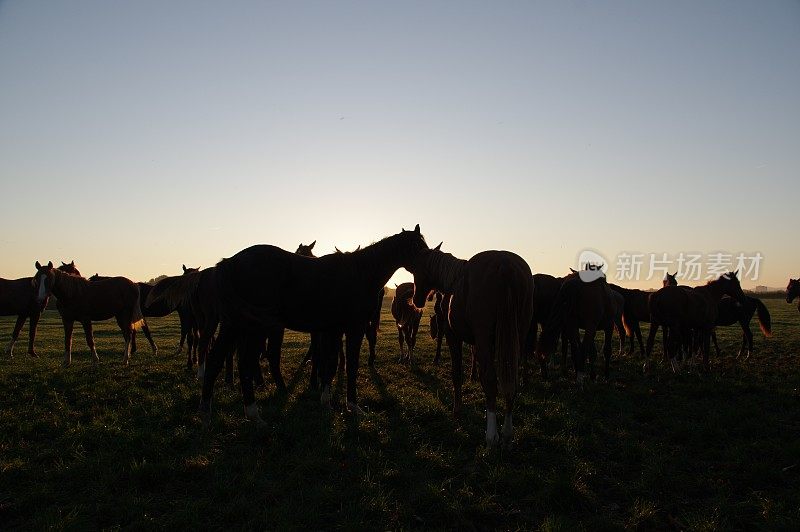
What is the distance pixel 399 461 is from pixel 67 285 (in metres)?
11.9

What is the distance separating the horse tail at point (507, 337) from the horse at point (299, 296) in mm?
2410

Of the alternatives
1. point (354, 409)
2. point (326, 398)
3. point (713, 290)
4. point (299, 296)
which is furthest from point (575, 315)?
point (299, 296)

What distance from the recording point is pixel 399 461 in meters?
5.38

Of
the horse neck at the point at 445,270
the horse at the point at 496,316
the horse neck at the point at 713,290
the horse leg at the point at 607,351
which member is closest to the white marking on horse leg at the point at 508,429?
the horse at the point at 496,316

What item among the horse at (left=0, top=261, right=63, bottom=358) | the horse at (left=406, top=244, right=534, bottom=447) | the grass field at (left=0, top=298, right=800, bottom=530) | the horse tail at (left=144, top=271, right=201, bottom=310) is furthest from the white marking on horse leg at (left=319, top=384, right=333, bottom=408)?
the horse at (left=0, top=261, right=63, bottom=358)

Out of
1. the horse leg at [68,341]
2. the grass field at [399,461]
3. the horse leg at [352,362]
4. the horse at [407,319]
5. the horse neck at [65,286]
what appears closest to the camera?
the grass field at [399,461]

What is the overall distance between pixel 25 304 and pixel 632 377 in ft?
62.0

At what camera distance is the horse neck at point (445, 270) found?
23.9ft

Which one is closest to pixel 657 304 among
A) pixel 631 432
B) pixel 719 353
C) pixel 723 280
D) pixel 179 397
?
pixel 723 280

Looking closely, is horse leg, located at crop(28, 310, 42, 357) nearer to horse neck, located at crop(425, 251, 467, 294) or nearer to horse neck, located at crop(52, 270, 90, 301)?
horse neck, located at crop(52, 270, 90, 301)

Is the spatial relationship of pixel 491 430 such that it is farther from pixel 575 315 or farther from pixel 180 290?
pixel 180 290

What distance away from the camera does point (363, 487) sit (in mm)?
4594

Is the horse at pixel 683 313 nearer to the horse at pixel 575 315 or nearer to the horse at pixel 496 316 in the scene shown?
Answer: the horse at pixel 575 315

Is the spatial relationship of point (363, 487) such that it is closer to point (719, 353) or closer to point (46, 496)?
point (46, 496)
